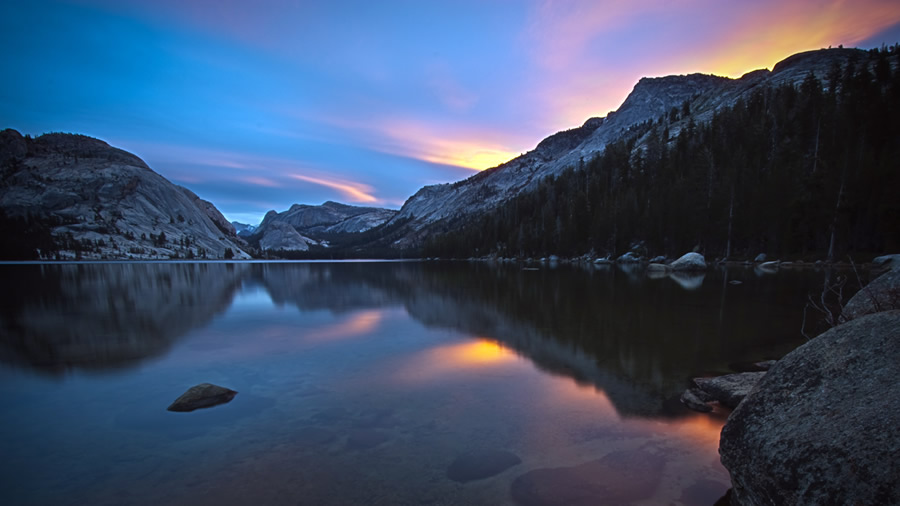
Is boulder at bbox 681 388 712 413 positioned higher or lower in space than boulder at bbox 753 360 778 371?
lower

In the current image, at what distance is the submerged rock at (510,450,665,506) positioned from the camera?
5.86 metres

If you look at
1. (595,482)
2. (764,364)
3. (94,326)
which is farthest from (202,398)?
(764,364)

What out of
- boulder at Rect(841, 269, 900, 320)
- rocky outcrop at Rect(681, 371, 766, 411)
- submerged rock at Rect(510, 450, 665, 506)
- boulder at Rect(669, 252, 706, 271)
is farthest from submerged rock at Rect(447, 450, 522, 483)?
boulder at Rect(669, 252, 706, 271)

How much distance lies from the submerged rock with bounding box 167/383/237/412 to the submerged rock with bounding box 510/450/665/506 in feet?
27.8

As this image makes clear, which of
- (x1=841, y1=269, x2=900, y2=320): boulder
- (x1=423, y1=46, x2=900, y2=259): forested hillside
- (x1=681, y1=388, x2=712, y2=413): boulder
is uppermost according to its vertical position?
(x1=423, y1=46, x2=900, y2=259): forested hillside

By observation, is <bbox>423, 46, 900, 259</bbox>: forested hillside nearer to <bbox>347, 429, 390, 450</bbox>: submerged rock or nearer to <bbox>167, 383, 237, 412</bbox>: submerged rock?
<bbox>347, 429, 390, 450</bbox>: submerged rock

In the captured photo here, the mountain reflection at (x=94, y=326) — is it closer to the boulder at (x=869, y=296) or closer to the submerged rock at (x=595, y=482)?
the submerged rock at (x=595, y=482)

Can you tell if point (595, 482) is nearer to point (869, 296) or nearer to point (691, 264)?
point (869, 296)

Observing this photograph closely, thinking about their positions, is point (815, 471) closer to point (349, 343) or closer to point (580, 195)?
point (349, 343)

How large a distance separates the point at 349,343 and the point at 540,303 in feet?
49.6

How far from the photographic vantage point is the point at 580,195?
4200 inches

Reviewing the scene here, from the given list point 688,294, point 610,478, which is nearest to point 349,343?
point 610,478

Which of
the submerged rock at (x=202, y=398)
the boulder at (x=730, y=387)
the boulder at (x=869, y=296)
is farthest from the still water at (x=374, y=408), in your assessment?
the boulder at (x=869, y=296)

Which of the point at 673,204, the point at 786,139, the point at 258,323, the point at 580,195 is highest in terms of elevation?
the point at 786,139
